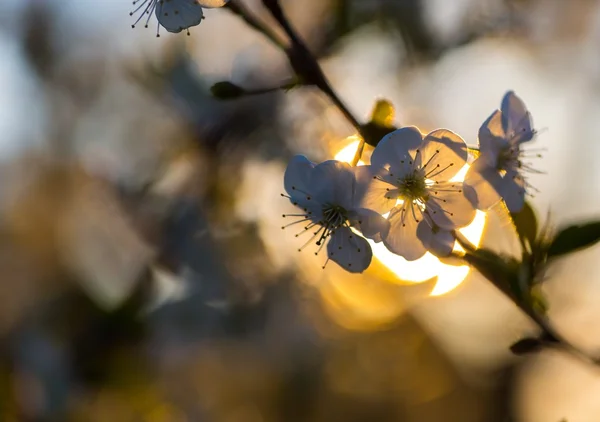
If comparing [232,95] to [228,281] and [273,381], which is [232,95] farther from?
[273,381]

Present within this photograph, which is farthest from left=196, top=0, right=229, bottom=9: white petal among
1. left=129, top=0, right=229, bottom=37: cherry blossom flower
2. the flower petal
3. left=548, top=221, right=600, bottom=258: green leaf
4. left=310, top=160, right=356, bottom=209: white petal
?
left=548, top=221, right=600, bottom=258: green leaf

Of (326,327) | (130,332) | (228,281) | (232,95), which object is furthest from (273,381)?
(232,95)

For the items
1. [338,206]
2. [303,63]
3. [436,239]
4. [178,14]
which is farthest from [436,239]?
[178,14]

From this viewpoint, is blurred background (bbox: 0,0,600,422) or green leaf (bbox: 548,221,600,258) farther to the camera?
blurred background (bbox: 0,0,600,422)

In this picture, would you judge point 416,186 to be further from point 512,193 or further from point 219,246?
point 219,246

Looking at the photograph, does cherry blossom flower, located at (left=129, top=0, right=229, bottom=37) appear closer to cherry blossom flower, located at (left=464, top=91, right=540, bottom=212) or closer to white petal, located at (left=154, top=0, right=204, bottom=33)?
white petal, located at (left=154, top=0, right=204, bottom=33)

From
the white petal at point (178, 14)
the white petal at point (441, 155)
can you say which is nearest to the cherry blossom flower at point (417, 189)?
the white petal at point (441, 155)
